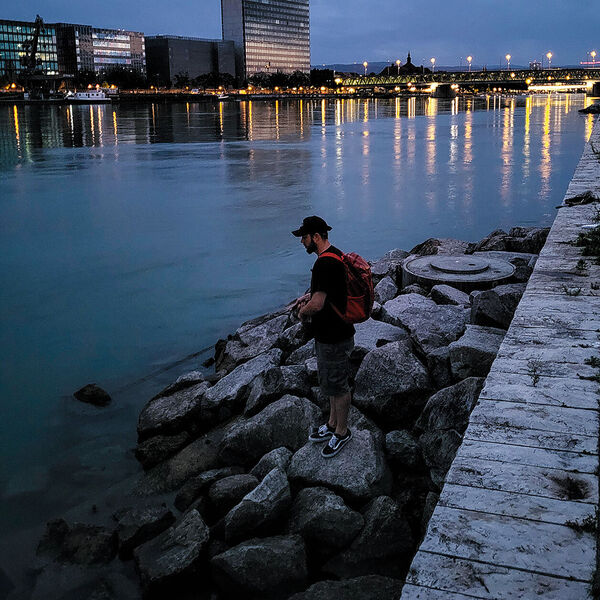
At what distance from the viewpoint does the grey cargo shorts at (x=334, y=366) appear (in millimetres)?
5793

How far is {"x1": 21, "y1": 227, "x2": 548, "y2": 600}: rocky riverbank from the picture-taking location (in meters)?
5.01

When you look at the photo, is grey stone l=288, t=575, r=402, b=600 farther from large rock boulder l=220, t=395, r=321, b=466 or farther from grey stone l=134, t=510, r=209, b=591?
large rock boulder l=220, t=395, r=321, b=466

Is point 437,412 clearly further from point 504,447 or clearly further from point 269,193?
point 269,193

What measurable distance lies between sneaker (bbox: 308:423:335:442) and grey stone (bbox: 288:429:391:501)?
6 centimetres

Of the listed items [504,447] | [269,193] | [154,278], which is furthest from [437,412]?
[269,193]

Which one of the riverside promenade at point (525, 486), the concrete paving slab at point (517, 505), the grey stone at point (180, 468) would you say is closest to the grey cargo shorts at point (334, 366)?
the riverside promenade at point (525, 486)

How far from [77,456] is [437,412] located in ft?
13.5

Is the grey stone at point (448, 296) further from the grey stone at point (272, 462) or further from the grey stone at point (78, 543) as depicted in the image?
the grey stone at point (78, 543)

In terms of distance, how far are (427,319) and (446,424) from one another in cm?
286

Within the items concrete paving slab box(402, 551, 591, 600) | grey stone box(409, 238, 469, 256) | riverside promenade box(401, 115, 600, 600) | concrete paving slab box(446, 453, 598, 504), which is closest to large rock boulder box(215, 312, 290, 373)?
riverside promenade box(401, 115, 600, 600)

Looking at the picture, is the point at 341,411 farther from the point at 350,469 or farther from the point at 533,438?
the point at 533,438

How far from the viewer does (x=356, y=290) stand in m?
5.57

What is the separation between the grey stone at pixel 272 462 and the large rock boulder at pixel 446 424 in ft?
3.95

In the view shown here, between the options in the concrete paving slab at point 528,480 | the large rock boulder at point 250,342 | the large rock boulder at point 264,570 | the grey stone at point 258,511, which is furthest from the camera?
the large rock boulder at point 250,342
